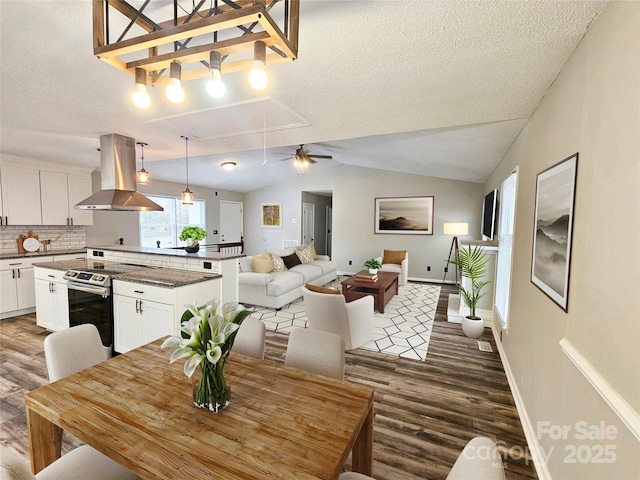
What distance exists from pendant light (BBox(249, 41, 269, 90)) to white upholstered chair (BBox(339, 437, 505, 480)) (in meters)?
1.42

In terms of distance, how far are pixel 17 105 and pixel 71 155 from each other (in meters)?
1.94

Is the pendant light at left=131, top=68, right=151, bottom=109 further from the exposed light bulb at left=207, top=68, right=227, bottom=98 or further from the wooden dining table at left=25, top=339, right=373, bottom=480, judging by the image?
the wooden dining table at left=25, top=339, right=373, bottom=480

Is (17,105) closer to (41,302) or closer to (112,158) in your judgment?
(112,158)

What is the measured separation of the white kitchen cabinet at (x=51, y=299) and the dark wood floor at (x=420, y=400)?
21 cm

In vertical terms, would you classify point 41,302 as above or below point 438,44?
below

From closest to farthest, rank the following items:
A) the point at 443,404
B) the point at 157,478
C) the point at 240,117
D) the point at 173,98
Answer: the point at 157,478
the point at 173,98
the point at 443,404
the point at 240,117

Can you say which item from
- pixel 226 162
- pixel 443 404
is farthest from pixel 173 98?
pixel 226 162

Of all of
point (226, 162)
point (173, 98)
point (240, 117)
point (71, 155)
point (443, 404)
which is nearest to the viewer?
point (173, 98)

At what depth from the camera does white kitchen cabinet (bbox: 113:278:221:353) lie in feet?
9.02

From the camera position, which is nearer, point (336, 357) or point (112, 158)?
point (336, 357)

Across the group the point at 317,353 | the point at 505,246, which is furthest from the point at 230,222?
the point at 317,353

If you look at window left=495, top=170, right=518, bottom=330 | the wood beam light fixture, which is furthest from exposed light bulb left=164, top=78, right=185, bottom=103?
window left=495, top=170, right=518, bottom=330

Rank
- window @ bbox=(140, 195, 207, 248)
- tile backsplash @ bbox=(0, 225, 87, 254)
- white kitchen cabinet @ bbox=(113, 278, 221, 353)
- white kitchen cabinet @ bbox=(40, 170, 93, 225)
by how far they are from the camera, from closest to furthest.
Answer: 1. white kitchen cabinet @ bbox=(113, 278, 221, 353)
2. tile backsplash @ bbox=(0, 225, 87, 254)
3. white kitchen cabinet @ bbox=(40, 170, 93, 225)
4. window @ bbox=(140, 195, 207, 248)

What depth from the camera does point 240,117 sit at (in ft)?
9.15
